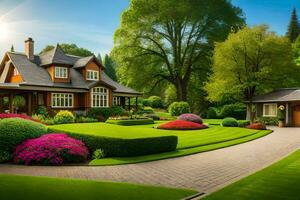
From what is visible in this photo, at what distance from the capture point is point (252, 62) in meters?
36.5

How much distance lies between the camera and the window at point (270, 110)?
35.1 metres

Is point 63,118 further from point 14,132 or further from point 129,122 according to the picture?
point 14,132

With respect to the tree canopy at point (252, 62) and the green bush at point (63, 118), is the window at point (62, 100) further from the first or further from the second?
the tree canopy at point (252, 62)

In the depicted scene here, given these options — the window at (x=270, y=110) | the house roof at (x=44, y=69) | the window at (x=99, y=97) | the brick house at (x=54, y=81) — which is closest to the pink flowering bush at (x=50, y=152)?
the brick house at (x=54, y=81)

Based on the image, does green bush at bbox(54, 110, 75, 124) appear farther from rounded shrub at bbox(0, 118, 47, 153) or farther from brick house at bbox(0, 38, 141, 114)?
rounded shrub at bbox(0, 118, 47, 153)

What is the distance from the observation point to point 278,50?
3494cm

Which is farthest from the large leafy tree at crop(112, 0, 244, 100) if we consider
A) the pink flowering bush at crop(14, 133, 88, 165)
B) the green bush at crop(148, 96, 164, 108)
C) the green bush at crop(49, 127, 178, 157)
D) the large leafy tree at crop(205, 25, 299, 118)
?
the pink flowering bush at crop(14, 133, 88, 165)

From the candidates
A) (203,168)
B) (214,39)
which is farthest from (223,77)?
(203,168)

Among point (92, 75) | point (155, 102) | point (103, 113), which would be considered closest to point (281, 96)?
point (103, 113)

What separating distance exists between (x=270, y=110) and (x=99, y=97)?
20.8m

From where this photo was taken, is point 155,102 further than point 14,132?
Yes

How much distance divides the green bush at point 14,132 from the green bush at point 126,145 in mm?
2076

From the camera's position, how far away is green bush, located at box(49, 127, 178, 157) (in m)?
14.1

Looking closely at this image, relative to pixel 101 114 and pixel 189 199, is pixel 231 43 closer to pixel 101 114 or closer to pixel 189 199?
pixel 101 114
